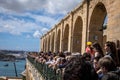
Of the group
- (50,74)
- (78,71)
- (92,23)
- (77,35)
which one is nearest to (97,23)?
(92,23)

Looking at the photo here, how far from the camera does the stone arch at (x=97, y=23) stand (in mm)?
17500

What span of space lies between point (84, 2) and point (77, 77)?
17.0 m

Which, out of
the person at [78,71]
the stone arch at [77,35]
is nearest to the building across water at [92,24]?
the stone arch at [77,35]

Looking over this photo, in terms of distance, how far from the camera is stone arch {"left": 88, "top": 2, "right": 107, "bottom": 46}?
17500 millimetres

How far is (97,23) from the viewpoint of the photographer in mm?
18312

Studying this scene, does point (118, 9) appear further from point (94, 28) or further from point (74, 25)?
point (74, 25)

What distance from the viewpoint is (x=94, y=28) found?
Answer: 18.6 meters

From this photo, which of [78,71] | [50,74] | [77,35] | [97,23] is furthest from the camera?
[77,35]

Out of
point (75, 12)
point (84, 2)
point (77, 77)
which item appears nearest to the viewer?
point (77, 77)

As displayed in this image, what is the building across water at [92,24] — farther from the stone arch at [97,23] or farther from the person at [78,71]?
the person at [78,71]

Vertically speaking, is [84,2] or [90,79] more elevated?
[84,2]

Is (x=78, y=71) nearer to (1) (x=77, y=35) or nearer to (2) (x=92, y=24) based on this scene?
(2) (x=92, y=24)

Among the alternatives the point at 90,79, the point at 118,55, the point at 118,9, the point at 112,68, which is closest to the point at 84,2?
the point at 118,9

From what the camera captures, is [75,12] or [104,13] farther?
[75,12]
